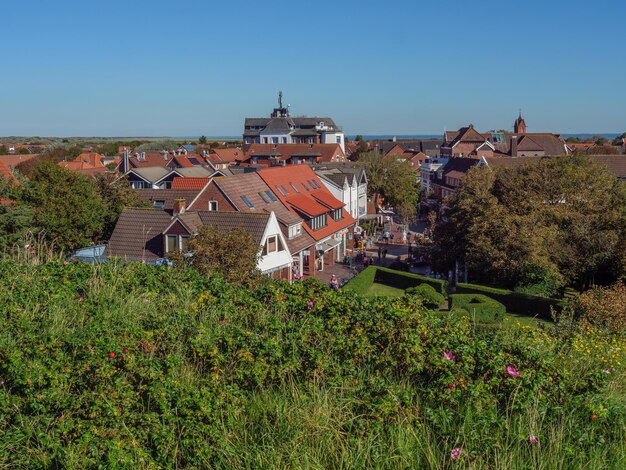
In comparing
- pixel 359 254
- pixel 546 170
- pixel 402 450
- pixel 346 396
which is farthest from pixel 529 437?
pixel 359 254

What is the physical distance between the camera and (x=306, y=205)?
44.4 meters

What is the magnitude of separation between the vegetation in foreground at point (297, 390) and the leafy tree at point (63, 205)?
23.8 metres

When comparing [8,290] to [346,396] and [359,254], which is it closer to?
[346,396]

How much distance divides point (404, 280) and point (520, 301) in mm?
7999

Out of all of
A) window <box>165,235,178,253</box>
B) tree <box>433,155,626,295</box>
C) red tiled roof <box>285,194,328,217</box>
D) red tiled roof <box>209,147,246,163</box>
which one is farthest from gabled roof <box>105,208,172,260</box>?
red tiled roof <box>209,147,246,163</box>

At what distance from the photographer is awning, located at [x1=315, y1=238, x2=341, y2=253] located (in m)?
43.1

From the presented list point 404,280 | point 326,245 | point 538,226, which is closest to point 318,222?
point 326,245

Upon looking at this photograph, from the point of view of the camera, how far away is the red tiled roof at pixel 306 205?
141 ft

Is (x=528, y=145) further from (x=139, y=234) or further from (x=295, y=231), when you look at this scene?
(x=139, y=234)

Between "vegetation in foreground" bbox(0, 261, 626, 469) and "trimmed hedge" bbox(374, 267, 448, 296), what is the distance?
28.1 meters

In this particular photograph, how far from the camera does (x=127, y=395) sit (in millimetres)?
6125

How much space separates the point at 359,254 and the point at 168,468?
4538 centimetres

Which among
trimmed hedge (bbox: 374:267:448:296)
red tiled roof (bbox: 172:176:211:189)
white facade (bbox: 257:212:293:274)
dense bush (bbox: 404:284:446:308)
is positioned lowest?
trimmed hedge (bbox: 374:267:448:296)

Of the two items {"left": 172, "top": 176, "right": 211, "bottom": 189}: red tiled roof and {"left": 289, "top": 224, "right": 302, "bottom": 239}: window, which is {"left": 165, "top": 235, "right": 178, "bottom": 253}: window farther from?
{"left": 172, "top": 176, "right": 211, "bottom": 189}: red tiled roof
